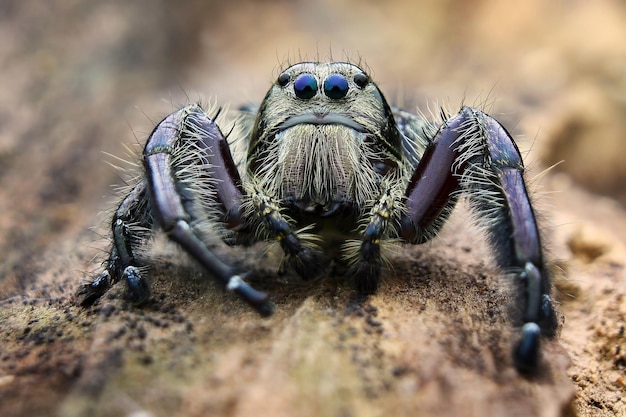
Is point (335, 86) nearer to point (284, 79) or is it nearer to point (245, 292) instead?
point (284, 79)

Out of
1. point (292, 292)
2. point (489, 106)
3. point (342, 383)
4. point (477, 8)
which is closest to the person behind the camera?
point (342, 383)

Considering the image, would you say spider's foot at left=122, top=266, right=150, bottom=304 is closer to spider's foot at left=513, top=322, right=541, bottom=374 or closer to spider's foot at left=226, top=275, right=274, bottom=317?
spider's foot at left=226, top=275, right=274, bottom=317

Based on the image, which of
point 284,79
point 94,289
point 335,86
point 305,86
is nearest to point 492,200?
point 335,86

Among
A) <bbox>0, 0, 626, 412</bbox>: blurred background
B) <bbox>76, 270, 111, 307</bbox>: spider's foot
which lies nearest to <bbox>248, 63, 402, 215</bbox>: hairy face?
<bbox>76, 270, 111, 307</bbox>: spider's foot

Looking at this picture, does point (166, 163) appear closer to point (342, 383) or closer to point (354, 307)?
point (354, 307)

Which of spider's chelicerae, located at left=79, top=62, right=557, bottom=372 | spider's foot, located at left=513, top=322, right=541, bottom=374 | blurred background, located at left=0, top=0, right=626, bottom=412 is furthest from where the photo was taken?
blurred background, located at left=0, top=0, right=626, bottom=412

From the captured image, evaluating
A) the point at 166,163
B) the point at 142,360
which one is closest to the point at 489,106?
the point at 166,163

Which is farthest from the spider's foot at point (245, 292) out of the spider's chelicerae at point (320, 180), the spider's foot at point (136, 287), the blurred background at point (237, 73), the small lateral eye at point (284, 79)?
the blurred background at point (237, 73)

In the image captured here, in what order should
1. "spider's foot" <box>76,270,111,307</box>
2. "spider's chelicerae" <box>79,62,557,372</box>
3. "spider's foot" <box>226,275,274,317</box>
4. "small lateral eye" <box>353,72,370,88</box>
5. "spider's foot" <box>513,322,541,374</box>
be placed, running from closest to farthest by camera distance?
"spider's foot" <box>513,322,541,374</box>, "spider's foot" <box>226,275,274,317</box>, "spider's chelicerae" <box>79,62,557,372</box>, "spider's foot" <box>76,270,111,307</box>, "small lateral eye" <box>353,72,370,88</box>
